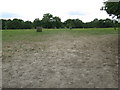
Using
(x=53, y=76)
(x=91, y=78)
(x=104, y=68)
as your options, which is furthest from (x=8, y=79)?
(x=104, y=68)

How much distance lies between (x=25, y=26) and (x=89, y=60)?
62.7 m

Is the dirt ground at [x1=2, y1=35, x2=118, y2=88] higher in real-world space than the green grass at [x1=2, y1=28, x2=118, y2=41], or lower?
lower

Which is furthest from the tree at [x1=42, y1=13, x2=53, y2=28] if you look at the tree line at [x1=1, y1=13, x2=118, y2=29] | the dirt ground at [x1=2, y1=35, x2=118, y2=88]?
the dirt ground at [x1=2, y1=35, x2=118, y2=88]

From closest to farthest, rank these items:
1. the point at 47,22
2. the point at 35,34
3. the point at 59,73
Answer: the point at 59,73, the point at 35,34, the point at 47,22

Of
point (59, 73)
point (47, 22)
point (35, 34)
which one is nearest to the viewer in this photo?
point (59, 73)

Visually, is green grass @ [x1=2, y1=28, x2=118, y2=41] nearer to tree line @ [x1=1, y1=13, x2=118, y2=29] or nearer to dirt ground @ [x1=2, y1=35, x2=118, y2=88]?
dirt ground @ [x1=2, y1=35, x2=118, y2=88]

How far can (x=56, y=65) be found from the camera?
4379 millimetres

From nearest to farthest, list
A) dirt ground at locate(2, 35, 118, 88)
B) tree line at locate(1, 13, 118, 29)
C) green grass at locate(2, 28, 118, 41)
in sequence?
dirt ground at locate(2, 35, 118, 88) → green grass at locate(2, 28, 118, 41) → tree line at locate(1, 13, 118, 29)

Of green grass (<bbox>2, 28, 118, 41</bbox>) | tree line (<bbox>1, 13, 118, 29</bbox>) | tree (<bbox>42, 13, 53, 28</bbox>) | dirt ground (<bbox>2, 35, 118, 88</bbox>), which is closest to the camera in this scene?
dirt ground (<bbox>2, 35, 118, 88</bbox>)

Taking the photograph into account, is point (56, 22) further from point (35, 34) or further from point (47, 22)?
point (35, 34)

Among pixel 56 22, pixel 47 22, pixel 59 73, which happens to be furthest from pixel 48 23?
pixel 59 73

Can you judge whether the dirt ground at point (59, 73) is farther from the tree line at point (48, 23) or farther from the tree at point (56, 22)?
the tree at point (56, 22)

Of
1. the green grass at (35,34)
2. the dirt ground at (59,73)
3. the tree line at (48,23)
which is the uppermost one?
the tree line at (48,23)

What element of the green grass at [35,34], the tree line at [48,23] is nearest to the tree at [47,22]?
the tree line at [48,23]
